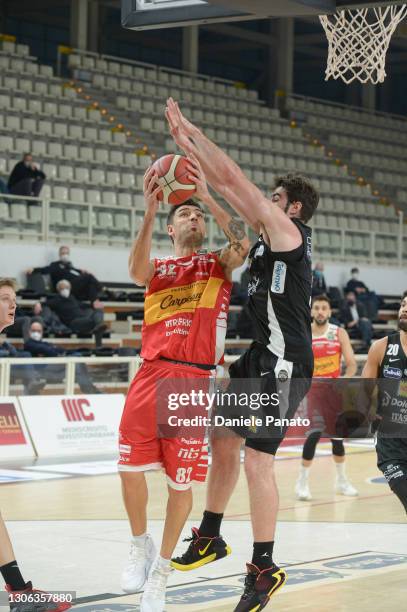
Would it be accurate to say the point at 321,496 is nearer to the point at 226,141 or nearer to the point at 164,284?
the point at 164,284

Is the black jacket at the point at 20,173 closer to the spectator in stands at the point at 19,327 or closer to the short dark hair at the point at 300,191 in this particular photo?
the spectator in stands at the point at 19,327

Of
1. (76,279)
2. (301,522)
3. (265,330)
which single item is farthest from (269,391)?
(76,279)

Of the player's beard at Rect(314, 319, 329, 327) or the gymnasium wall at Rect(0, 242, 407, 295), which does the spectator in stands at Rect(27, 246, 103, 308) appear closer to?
the gymnasium wall at Rect(0, 242, 407, 295)

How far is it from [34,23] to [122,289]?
15.5 meters

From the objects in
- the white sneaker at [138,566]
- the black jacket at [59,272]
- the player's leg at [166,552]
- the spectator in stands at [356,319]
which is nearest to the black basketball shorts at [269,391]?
the player's leg at [166,552]

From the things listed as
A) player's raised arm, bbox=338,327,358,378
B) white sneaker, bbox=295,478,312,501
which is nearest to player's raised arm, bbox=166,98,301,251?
white sneaker, bbox=295,478,312,501

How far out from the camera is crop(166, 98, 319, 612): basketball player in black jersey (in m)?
5.59

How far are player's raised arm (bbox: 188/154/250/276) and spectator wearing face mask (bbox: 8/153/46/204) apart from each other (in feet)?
45.2

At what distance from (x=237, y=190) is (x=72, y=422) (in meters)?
8.95

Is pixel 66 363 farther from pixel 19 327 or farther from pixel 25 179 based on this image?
pixel 25 179

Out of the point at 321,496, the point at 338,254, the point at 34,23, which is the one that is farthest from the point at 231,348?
the point at 34,23

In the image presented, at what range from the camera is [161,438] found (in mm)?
6043

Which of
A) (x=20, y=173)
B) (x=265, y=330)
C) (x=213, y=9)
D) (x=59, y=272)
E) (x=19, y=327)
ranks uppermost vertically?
(x=213, y=9)

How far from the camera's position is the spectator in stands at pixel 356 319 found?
848 inches
